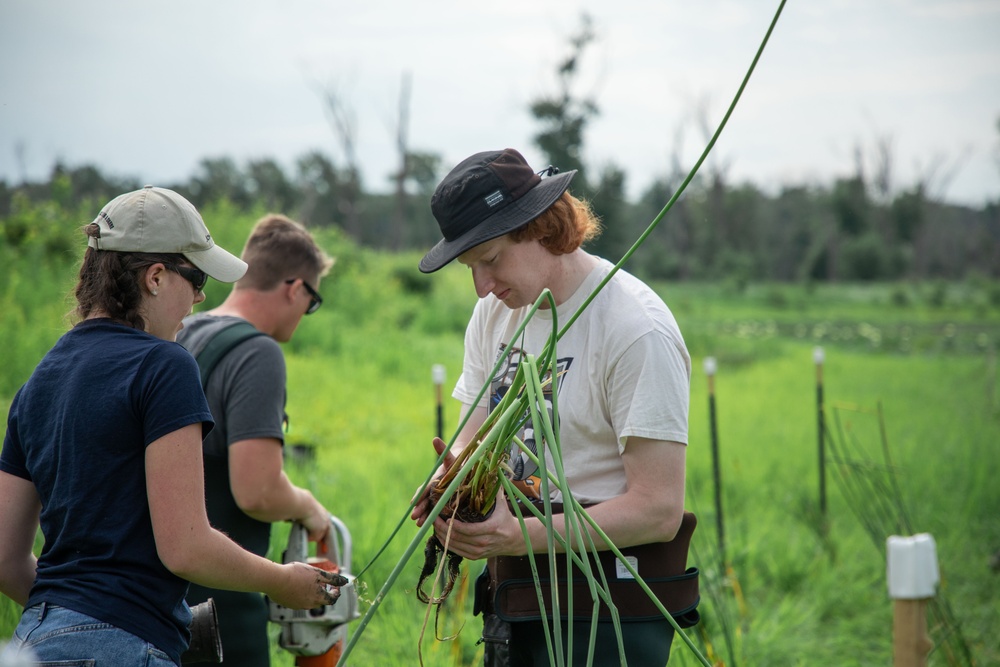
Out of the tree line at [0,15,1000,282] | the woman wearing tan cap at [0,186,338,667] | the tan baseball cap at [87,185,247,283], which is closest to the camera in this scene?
the woman wearing tan cap at [0,186,338,667]

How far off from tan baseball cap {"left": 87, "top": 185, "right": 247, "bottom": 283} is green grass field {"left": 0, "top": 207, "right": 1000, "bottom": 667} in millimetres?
204

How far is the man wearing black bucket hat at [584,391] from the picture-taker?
1.60 meters

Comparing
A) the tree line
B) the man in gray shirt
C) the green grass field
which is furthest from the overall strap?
the tree line

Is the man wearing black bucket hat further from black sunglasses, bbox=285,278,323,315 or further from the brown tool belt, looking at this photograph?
black sunglasses, bbox=285,278,323,315

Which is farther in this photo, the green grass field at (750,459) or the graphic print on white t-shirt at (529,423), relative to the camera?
the green grass field at (750,459)

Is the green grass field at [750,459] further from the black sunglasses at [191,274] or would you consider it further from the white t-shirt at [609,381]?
the white t-shirt at [609,381]

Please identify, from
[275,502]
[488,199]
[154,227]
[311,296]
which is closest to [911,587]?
[488,199]

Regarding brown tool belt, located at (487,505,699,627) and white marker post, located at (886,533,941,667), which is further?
brown tool belt, located at (487,505,699,627)

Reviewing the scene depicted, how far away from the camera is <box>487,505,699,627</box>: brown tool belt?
1699 mm

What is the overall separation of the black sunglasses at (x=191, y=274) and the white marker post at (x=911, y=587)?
1.20 metres

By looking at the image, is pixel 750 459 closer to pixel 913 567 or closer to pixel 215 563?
pixel 913 567

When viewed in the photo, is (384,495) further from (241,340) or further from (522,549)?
(522,549)

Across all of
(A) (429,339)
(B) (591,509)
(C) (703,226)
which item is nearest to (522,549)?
(B) (591,509)

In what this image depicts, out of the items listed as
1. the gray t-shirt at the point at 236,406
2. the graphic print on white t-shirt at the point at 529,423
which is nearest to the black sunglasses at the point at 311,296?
the gray t-shirt at the point at 236,406
